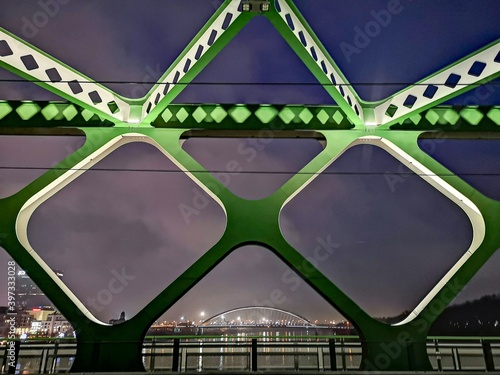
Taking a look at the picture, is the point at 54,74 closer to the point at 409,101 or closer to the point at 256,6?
the point at 256,6

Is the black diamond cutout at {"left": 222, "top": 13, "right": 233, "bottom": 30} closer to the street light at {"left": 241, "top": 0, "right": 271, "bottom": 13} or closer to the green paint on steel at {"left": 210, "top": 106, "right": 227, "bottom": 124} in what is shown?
the street light at {"left": 241, "top": 0, "right": 271, "bottom": 13}

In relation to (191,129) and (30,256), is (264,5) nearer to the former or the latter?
(191,129)

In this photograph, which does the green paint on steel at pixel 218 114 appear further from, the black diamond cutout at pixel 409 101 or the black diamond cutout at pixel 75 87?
the black diamond cutout at pixel 409 101

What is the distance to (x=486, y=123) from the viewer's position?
10.2 m

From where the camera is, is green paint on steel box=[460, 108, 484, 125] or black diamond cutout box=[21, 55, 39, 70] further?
green paint on steel box=[460, 108, 484, 125]

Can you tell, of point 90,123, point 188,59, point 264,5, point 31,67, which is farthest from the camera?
point 90,123

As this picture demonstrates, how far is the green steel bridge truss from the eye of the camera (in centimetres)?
884

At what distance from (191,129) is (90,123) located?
2651 millimetres

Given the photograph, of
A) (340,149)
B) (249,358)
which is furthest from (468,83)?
(249,358)

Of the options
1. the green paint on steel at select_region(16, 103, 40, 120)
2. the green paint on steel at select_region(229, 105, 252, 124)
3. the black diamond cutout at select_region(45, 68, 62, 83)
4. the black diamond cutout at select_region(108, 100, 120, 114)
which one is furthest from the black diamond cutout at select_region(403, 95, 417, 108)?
the green paint on steel at select_region(16, 103, 40, 120)

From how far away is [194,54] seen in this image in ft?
31.2

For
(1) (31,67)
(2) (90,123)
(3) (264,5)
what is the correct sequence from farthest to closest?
1. (2) (90,123)
2. (1) (31,67)
3. (3) (264,5)

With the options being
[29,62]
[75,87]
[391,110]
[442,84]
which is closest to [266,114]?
[391,110]

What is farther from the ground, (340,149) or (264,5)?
(264,5)
